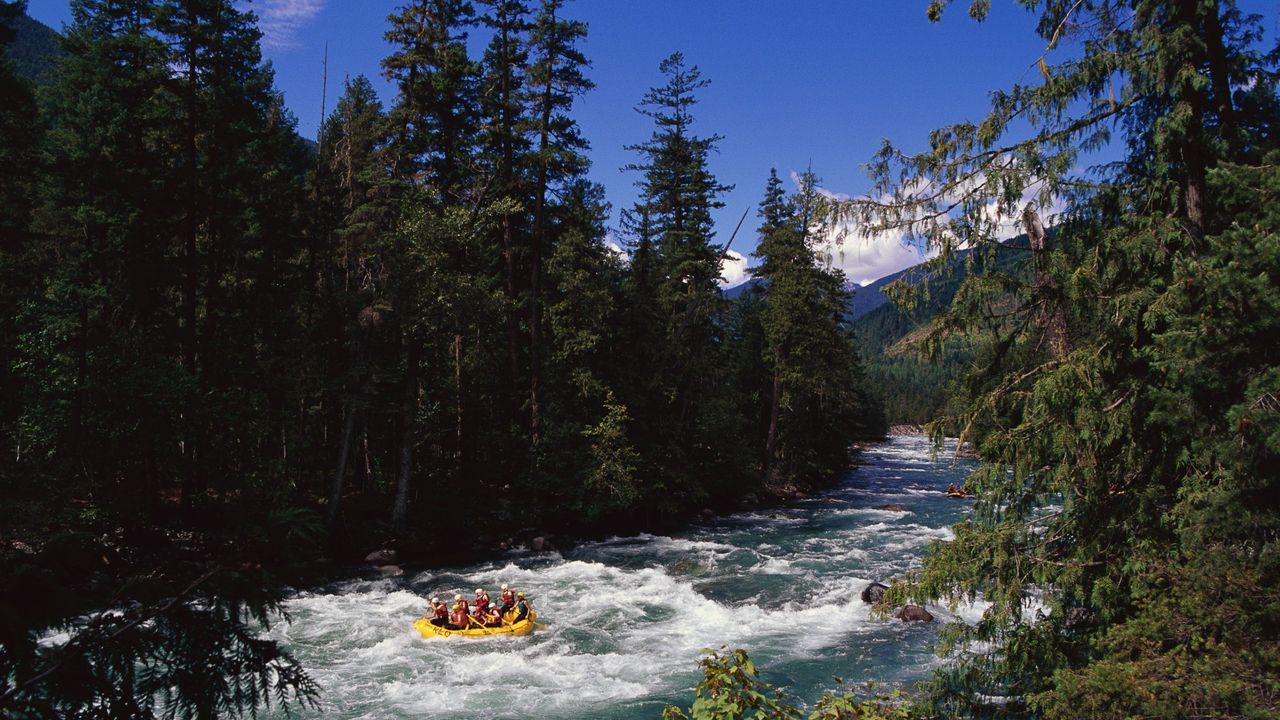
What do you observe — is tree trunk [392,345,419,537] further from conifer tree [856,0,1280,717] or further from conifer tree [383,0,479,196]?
conifer tree [856,0,1280,717]

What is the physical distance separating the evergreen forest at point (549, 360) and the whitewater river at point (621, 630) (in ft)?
5.64

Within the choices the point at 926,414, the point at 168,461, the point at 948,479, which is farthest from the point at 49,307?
the point at 926,414

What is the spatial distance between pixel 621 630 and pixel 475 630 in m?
3.21

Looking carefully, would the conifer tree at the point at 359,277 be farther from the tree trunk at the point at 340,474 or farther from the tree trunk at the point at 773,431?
the tree trunk at the point at 773,431

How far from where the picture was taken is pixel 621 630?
15.9 metres

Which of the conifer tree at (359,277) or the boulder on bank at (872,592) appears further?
the conifer tree at (359,277)

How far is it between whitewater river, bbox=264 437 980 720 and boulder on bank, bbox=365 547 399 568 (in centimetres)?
141

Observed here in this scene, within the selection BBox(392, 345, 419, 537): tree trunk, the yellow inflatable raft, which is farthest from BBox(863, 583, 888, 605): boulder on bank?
BBox(392, 345, 419, 537): tree trunk

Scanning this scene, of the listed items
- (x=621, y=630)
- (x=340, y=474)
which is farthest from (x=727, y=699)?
(x=340, y=474)

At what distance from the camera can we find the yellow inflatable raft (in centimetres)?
1486

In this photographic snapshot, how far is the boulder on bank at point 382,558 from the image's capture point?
20.7m

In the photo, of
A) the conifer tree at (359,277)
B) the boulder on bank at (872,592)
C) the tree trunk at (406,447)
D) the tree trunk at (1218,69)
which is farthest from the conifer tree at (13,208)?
the boulder on bank at (872,592)

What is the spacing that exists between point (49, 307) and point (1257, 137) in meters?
23.8

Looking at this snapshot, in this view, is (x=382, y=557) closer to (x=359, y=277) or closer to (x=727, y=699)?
(x=359, y=277)
